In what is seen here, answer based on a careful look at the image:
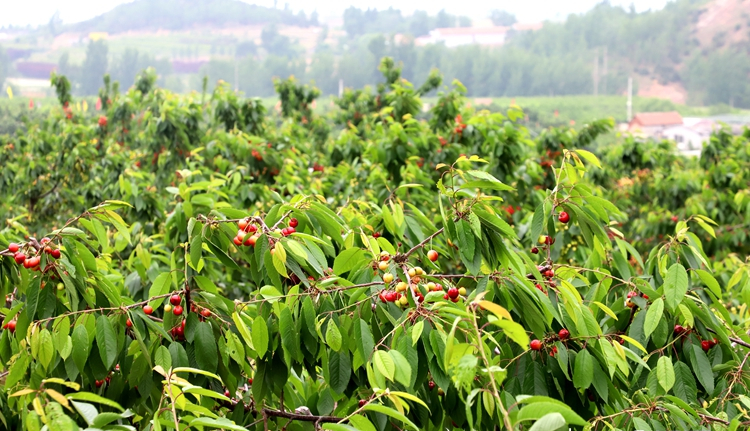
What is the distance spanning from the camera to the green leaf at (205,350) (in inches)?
54.1

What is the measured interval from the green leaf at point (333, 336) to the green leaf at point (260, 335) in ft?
0.46

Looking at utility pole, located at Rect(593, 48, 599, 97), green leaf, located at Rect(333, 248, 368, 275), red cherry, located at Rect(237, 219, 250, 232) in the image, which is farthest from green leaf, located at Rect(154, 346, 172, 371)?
utility pole, located at Rect(593, 48, 599, 97)

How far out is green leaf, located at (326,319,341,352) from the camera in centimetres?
124

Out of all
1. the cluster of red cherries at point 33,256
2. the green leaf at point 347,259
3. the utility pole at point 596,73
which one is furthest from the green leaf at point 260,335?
the utility pole at point 596,73

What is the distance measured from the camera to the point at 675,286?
145 centimetres

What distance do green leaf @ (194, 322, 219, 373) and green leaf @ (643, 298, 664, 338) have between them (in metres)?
0.94

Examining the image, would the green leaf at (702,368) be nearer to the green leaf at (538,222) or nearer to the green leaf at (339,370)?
the green leaf at (538,222)

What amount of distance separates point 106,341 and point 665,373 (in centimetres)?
117

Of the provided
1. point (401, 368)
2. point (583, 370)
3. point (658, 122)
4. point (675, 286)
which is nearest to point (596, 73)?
point (658, 122)

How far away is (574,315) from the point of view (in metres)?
1.36

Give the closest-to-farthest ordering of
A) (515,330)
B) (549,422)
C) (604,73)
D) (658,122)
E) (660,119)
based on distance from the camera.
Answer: (549,422), (515,330), (658,122), (660,119), (604,73)

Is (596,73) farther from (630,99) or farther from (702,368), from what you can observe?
(702,368)

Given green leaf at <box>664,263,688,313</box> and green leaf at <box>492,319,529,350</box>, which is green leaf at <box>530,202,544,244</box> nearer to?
green leaf at <box>664,263,688,313</box>

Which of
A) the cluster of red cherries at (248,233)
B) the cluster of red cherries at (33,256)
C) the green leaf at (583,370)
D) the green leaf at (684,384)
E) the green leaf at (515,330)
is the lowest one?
the green leaf at (684,384)
